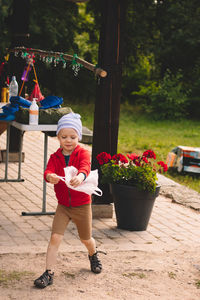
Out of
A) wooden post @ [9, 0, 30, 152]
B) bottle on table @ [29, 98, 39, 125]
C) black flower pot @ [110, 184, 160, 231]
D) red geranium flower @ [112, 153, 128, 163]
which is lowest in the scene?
black flower pot @ [110, 184, 160, 231]

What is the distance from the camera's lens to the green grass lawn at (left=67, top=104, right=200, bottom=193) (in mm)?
12405

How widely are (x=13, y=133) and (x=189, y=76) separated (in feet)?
51.4

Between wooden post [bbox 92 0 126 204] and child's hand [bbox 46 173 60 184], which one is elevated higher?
wooden post [bbox 92 0 126 204]

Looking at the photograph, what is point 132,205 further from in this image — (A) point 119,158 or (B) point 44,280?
(B) point 44,280

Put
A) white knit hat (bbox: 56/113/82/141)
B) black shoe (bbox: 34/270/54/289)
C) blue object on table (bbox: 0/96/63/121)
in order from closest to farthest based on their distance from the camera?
black shoe (bbox: 34/270/54/289)
white knit hat (bbox: 56/113/82/141)
blue object on table (bbox: 0/96/63/121)

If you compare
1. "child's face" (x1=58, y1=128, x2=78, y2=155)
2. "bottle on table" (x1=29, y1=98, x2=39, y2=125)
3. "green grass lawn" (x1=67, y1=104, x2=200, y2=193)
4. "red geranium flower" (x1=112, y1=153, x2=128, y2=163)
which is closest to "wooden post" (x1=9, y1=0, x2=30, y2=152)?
"green grass lawn" (x1=67, y1=104, x2=200, y2=193)

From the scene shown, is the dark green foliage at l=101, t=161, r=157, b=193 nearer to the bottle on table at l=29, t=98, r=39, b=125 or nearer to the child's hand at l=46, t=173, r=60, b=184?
the bottle on table at l=29, t=98, r=39, b=125

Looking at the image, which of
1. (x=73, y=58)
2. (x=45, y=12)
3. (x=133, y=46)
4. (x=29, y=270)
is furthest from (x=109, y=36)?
(x=133, y=46)

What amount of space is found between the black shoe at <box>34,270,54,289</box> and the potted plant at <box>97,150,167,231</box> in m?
1.72

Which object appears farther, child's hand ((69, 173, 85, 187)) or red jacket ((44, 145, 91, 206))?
red jacket ((44, 145, 91, 206))

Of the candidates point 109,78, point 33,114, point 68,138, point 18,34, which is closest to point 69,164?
point 68,138

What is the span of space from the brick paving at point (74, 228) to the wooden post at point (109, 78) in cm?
74

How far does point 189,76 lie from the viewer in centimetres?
2417

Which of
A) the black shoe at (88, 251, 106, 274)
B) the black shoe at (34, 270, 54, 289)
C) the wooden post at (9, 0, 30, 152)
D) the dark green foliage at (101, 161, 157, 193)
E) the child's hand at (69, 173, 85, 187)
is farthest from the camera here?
the wooden post at (9, 0, 30, 152)
